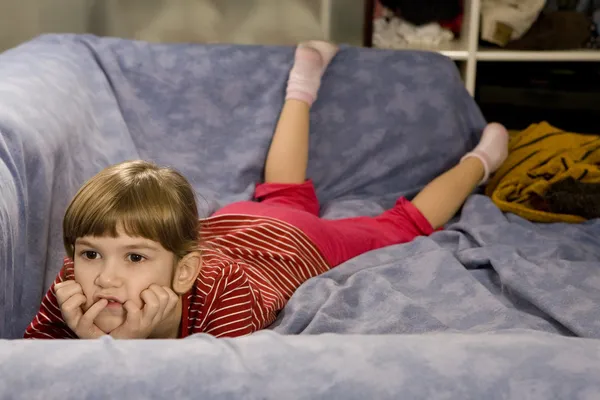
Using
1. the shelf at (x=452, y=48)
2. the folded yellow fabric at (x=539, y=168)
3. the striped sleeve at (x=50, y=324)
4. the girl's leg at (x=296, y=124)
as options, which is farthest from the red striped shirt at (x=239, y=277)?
the shelf at (x=452, y=48)

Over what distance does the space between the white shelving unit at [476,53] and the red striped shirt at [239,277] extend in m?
1.18

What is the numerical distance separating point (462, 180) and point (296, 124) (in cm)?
41

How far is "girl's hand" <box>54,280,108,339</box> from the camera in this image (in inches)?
37.2

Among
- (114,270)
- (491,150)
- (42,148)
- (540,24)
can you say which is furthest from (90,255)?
(540,24)

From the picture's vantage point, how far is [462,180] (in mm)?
1740

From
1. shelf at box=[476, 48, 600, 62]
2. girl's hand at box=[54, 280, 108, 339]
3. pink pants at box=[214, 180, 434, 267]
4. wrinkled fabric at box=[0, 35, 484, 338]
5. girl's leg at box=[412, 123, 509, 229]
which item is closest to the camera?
girl's hand at box=[54, 280, 108, 339]

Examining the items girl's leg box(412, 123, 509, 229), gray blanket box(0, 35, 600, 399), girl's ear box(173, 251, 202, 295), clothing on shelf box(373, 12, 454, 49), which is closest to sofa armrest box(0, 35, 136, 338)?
gray blanket box(0, 35, 600, 399)

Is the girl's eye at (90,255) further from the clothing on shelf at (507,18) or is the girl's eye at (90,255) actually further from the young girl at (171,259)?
the clothing on shelf at (507,18)

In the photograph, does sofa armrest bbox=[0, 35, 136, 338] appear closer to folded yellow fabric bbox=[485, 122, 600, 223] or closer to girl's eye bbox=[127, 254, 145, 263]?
girl's eye bbox=[127, 254, 145, 263]

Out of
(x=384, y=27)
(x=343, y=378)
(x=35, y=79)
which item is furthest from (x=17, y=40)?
(x=343, y=378)

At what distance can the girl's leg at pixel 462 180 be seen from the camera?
1669mm

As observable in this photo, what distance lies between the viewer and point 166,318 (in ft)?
3.38

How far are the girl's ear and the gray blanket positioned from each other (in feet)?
0.61

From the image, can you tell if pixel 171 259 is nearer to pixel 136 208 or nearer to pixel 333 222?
pixel 136 208
